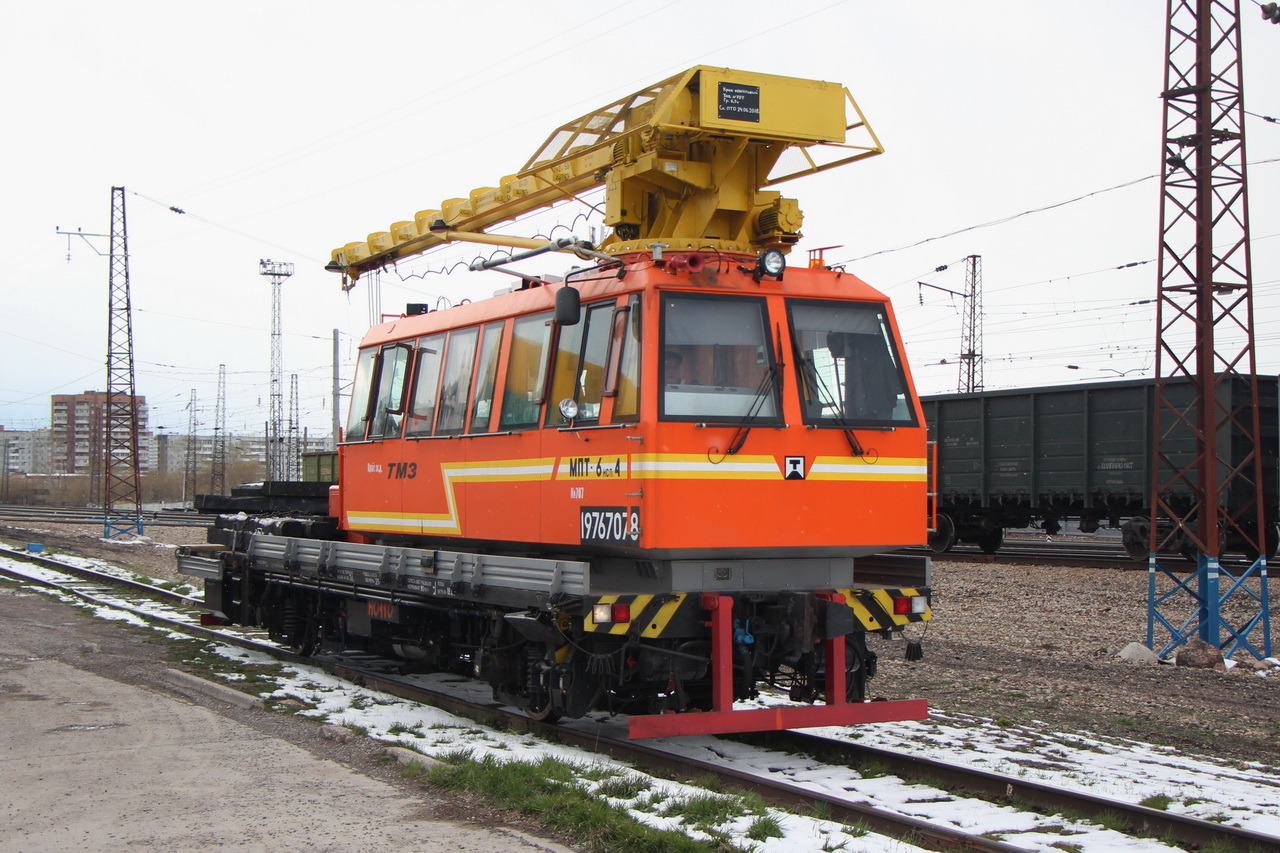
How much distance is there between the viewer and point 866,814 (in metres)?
6.21

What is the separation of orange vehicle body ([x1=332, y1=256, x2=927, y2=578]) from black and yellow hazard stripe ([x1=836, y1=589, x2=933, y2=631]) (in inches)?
11.8

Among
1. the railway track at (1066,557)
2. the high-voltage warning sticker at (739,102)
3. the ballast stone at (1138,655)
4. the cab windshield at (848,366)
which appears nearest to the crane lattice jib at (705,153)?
the high-voltage warning sticker at (739,102)

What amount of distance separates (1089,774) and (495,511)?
15.0 feet

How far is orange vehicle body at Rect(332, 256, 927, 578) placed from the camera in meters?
7.59

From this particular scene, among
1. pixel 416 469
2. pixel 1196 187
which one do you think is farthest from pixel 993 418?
pixel 416 469

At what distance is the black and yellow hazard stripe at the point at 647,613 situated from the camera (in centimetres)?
750

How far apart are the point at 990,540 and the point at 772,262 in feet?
64.2

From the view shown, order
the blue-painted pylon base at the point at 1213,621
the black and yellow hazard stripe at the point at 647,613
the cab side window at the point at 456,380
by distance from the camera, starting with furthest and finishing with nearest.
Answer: the blue-painted pylon base at the point at 1213,621 → the cab side window at the point at 456,380 → the black and yellow hazard stripe at the point at 647,613

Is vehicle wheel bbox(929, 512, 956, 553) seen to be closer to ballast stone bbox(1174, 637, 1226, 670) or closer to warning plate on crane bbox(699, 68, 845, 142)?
ballast stone bbox(1174, 637, 1226, 670)

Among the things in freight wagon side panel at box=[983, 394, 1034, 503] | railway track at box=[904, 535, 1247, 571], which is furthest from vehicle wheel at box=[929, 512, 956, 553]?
freight wagon side panel at box=[983, 394, 1034, 503]

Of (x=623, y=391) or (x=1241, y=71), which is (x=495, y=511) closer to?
(x=623, y=391)

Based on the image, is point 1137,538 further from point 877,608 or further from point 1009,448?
point 877,608

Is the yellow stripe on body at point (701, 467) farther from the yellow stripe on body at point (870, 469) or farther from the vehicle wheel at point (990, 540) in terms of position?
the vehicle wheel at point (990, 540)

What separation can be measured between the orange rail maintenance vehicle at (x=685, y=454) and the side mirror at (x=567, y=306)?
16mm
